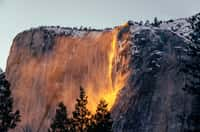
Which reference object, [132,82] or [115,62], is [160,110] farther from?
[115,62]

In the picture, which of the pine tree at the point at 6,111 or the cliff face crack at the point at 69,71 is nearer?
the pine tree at the point at 6,111

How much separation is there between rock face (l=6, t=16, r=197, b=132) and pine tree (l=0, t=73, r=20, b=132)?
4091 centimetres

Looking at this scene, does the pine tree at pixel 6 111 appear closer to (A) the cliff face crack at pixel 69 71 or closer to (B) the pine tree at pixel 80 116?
(B) the pine tree at pixel 80 116

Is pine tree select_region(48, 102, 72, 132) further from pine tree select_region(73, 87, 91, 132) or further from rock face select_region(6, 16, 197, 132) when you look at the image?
rock face select_region(6, 16, 197, 132)

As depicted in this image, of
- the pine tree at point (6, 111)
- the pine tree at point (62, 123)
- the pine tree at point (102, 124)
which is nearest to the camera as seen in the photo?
the pine tree at point (102, 124)

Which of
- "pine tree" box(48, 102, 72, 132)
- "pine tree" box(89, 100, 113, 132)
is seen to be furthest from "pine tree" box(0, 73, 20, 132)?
"pine tree" box(48, 102, 72, 132)

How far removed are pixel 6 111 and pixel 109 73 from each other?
61.2 m

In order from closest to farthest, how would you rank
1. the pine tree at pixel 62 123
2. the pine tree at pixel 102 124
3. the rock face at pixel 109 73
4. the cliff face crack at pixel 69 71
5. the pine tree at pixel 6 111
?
the pine tree at pixel 102 124, the pine tree at pixel 6 111, the pine tree at pixel 62 123, the rock face at pixel 109 73, the cliff face crack at pixel 69 71

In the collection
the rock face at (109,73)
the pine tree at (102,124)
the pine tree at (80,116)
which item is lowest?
the pine tree at (102,124)

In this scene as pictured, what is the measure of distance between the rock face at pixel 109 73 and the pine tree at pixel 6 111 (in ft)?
134

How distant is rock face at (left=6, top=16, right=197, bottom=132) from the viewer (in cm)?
9700

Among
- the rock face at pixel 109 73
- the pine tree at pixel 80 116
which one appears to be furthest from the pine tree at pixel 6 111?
the rock face at pixel 109 73

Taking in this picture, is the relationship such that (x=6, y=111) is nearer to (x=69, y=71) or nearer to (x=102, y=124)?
(x=102, y=124)

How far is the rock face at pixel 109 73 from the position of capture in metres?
97.0
